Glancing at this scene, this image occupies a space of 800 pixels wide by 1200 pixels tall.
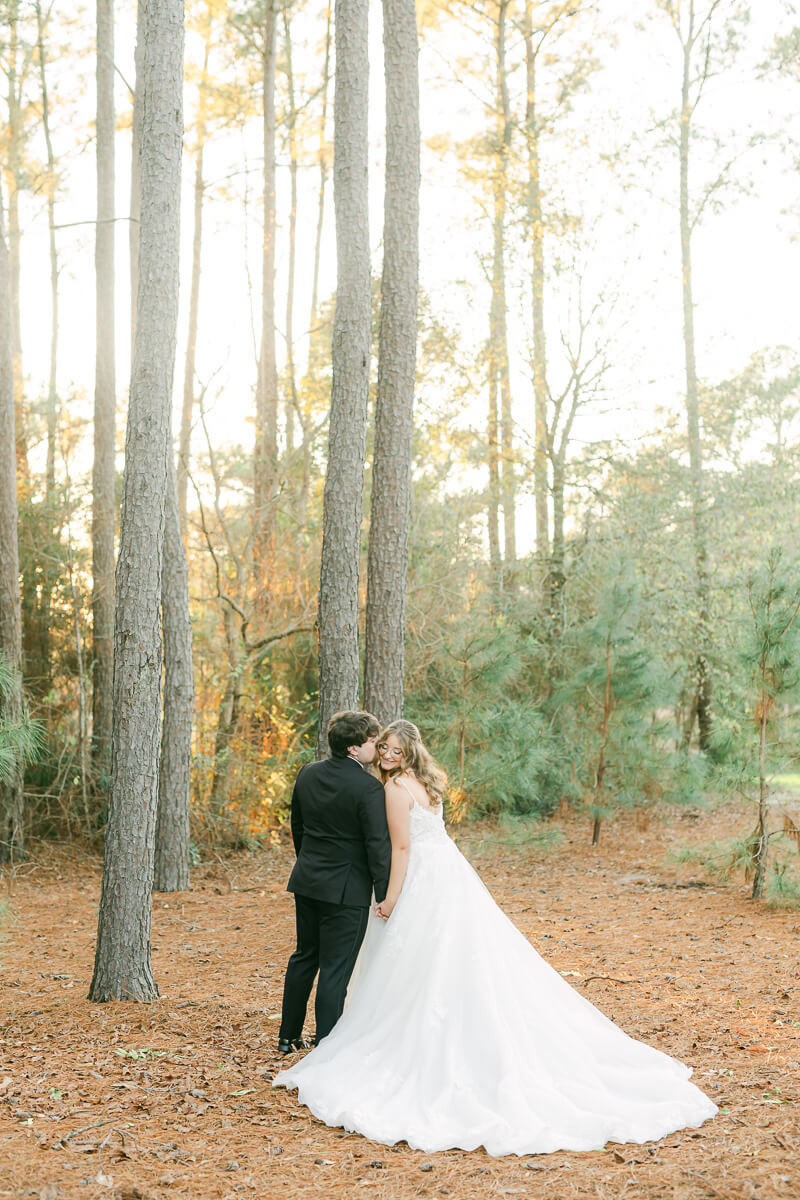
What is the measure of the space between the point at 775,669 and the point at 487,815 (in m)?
4.36

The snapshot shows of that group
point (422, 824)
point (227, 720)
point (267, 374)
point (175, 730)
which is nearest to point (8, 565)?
point (175, 730)

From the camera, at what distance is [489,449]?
1631cm

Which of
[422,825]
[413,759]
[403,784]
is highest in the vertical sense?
[413,759]

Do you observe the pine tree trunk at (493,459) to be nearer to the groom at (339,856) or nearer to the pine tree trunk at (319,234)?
the pine tree trunk at (319,234)

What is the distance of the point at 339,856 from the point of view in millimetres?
5168

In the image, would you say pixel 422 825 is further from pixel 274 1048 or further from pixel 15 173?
pixel 15 173

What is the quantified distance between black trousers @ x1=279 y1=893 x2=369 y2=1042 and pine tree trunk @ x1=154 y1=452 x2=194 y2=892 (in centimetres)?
501

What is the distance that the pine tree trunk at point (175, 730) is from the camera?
1001 centimetres

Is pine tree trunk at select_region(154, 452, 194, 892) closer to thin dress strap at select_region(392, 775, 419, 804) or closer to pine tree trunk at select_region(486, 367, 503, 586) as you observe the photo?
thin dress strap at select_region(392, 775, 419, 804)

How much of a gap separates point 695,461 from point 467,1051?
13.7m

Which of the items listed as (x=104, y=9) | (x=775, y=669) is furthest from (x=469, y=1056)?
(x=104, y=9)

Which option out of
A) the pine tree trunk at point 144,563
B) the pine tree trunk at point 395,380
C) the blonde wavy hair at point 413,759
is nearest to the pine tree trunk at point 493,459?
the pine tree trunk at point 395,380

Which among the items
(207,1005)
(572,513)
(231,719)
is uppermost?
(572,513)

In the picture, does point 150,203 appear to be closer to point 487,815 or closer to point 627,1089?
point 627,1089
